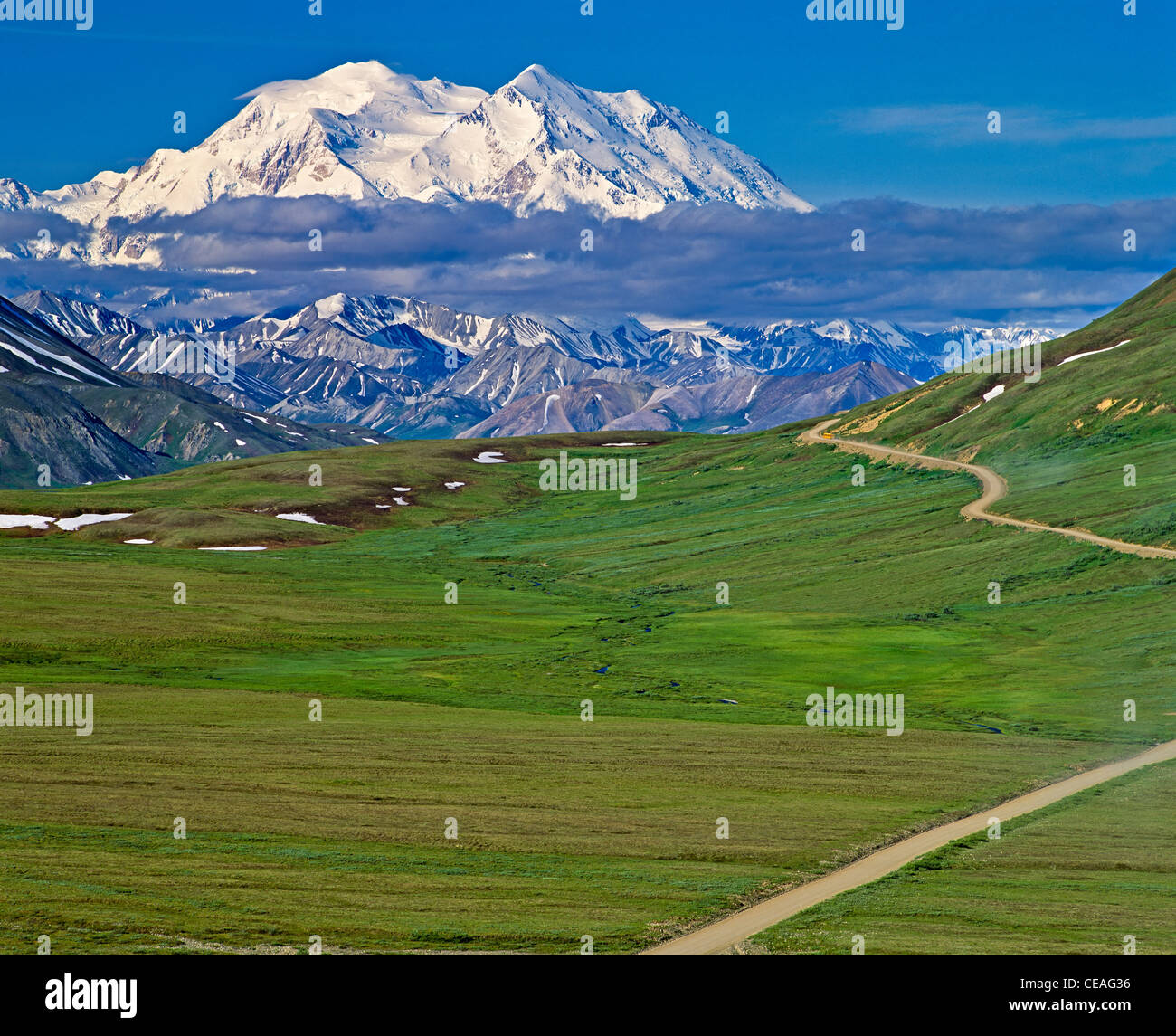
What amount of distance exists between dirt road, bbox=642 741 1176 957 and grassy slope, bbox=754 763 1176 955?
34.7 inches

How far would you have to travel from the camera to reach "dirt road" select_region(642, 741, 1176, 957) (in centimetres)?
4025

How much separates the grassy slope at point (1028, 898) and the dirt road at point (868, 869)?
0.88 meters

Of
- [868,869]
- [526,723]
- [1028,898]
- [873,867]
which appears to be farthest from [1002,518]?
[1028,898]

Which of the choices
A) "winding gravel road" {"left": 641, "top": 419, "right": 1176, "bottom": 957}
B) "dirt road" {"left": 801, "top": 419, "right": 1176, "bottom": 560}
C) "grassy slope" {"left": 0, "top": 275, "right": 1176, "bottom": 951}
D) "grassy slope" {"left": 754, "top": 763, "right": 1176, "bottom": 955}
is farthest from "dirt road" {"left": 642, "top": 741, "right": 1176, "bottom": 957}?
"dirt road" {"left": 801, "top": 419, "right": 1176, "bottom": 560}

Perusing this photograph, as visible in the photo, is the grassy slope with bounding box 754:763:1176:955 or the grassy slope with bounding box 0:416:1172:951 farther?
the grassy slope with bounding box 0:416:1172:951

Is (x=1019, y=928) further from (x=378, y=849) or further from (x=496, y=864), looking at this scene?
(x=378, y=849)

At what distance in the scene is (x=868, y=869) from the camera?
49844 millimetres

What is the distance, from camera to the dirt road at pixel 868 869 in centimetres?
4025

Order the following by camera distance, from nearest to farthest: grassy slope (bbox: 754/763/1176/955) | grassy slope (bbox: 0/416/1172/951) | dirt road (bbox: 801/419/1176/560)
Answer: grassy slope (bbox: 754/763/1176/955) → grassy slope (bbox: 0/416/1172/951) → dirt road (bbox: 801/419/1176/560)

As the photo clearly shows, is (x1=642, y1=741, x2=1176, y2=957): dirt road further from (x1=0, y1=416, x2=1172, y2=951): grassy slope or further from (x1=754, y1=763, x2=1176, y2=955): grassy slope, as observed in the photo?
(x1=0, y1=416, x2=1172, y2=951): grassy slope

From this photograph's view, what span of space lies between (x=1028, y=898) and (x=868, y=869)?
6627 millimetres

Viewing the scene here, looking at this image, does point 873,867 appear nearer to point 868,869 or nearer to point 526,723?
point 868,869

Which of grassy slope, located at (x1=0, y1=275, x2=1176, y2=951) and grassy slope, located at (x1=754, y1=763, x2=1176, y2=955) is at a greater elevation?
grassy slope, located at (x1=0, y1=275, x2=1176, y2=951)
